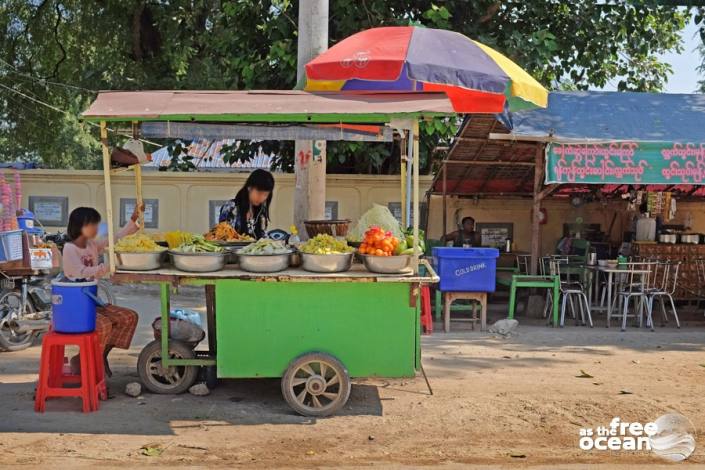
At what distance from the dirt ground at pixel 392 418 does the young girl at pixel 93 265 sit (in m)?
0.49

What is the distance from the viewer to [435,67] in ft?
20.0

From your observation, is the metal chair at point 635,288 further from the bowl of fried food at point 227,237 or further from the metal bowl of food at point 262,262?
the metal bowl of food at point 262,262

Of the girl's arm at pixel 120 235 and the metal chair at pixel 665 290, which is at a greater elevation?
the girl's arm at pixel 120 235

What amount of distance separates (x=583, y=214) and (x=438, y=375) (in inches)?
256

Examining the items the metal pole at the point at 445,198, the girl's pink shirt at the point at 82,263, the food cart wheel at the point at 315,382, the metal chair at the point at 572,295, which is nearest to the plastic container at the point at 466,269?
the metal chair at the point at 572,295

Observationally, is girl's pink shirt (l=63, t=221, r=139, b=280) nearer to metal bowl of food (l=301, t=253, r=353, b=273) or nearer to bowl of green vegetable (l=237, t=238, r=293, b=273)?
bowl of green vegetable (l=237, t=238, r=293, b=273)

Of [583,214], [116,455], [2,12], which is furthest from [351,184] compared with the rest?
[2,12]

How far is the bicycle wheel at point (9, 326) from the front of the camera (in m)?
7.35

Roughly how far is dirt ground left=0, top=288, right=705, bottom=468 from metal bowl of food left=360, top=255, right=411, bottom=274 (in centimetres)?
113

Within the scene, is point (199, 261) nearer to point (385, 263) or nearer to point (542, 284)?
point (385, 263)

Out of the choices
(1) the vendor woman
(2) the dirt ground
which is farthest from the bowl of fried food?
(2) the dirt ground

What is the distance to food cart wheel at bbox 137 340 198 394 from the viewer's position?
18.9 feet

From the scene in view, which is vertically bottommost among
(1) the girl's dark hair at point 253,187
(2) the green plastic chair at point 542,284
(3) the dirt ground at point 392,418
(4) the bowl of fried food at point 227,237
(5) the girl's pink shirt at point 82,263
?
(3) the dirt ground at point 392,418

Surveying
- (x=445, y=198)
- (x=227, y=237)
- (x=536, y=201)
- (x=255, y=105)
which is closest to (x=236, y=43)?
(x=445, y=198)
